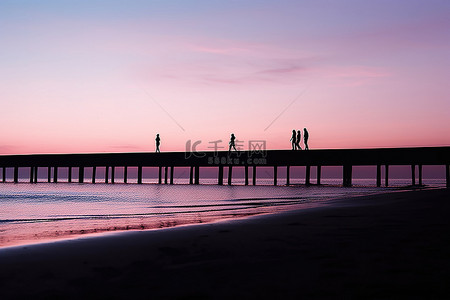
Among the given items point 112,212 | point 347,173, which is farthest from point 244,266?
point 347,173

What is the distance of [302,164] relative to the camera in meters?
39.4

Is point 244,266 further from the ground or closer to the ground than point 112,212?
further from the ground

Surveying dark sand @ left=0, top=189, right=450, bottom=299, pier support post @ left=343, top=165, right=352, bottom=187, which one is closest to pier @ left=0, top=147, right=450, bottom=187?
pier support post @ left=343, top=165, right=352, bottom=187

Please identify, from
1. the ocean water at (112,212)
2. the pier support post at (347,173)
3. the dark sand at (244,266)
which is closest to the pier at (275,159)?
the pier support post at (347,173)

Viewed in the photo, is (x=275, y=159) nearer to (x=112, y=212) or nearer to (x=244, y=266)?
(x=112, y=212)

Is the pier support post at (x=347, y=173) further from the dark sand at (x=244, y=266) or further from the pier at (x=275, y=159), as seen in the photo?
the dark sand at (x=244, y=266)

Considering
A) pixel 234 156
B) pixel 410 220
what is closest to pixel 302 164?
pixel 234 156

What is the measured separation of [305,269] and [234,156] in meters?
39.0

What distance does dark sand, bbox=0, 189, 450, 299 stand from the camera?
2.97m

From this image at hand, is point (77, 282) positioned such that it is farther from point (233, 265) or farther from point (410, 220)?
point (410, 220)

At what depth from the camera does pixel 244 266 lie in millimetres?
3707

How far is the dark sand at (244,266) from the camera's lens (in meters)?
2.97

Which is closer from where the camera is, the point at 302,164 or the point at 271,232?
the point at 271,232

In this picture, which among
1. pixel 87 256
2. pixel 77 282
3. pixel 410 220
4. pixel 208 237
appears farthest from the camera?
pixel 410 220
